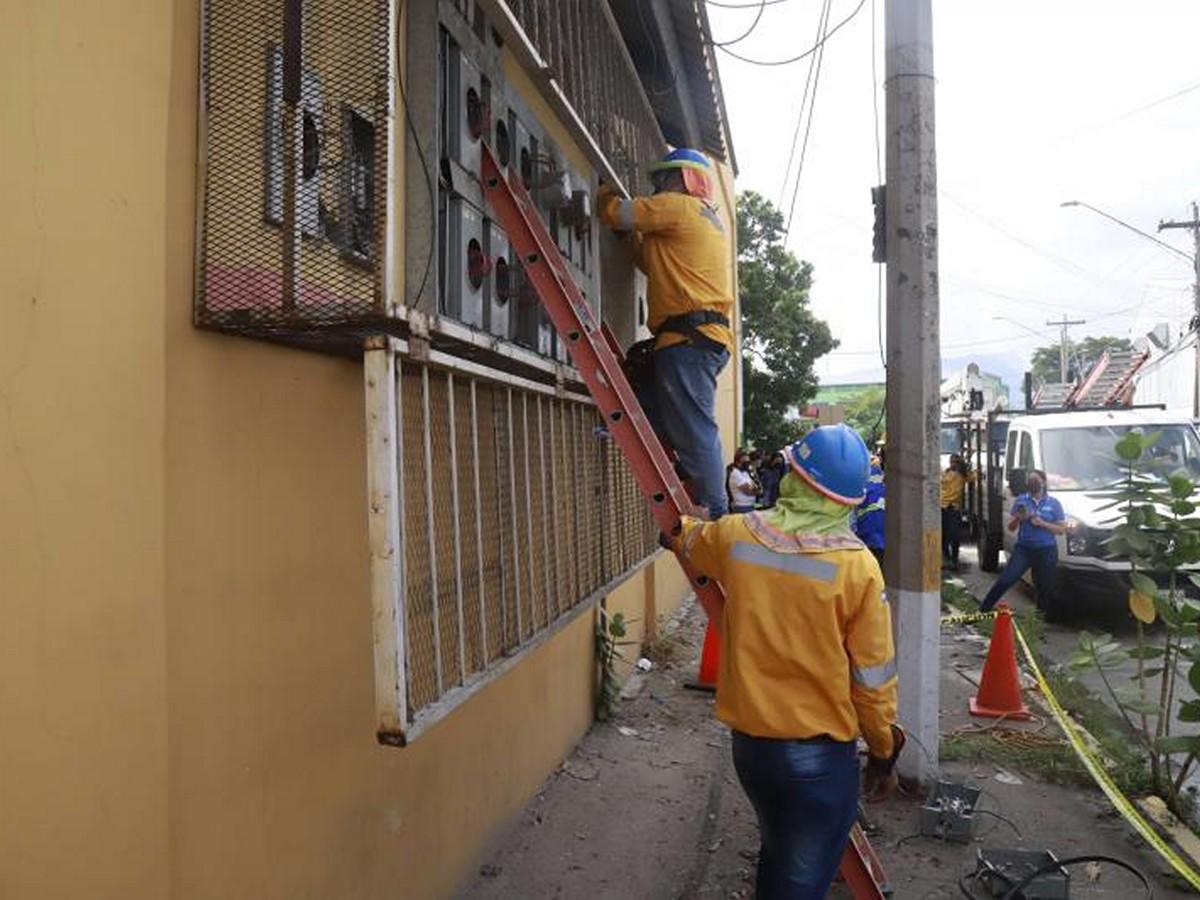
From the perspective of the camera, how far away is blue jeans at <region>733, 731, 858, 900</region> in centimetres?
291

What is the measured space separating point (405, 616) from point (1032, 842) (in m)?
3.66

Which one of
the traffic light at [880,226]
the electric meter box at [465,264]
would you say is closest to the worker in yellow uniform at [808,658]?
the electric meter box at [465,264]

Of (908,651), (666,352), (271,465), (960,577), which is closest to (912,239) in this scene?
(666,352)

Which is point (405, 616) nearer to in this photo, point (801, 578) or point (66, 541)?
point (66, 541)

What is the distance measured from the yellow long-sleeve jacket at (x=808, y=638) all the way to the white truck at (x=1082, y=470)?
690cm

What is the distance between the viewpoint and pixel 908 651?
17.3ft

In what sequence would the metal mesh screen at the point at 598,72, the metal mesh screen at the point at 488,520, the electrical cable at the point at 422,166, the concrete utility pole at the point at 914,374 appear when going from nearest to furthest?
the metal mesh screen at the point at 488,520 < the electrical cable at the point at 422,166 < the metal mesh screen at the point at 598,72 < the concrete utility pole at the point at 914,374

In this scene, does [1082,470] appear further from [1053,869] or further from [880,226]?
[1053,869]

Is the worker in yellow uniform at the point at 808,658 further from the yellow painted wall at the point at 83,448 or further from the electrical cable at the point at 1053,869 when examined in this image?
the yellow painted wall at the point at 83,448

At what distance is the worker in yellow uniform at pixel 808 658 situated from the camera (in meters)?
2.89

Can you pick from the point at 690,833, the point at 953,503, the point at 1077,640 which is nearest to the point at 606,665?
the point at 690,833

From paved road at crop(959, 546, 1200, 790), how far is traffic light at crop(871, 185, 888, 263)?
2716 millimetres

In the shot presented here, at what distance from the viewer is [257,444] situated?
2.61 m

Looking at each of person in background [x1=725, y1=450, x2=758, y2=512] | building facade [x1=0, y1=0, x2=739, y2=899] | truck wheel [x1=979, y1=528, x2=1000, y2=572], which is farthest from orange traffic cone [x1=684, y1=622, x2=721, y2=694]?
truck wheel [x1=979, y1=528, x2=1000, y2=572]
